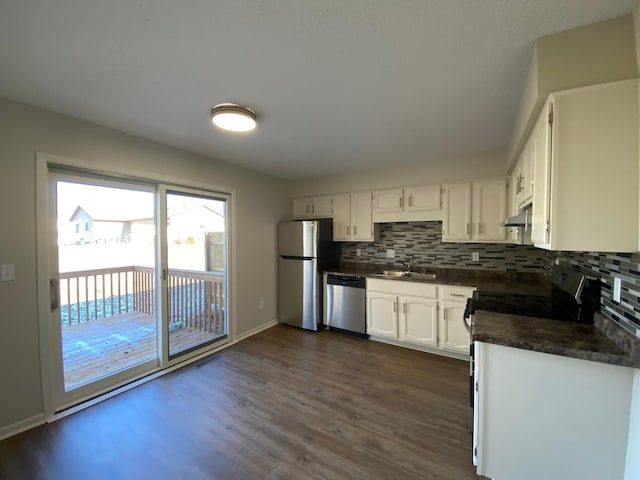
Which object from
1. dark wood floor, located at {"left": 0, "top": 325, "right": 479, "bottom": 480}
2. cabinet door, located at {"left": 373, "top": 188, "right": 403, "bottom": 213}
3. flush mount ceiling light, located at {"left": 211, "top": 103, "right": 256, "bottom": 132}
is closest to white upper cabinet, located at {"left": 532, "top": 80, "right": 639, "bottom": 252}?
dark wood floor, located at {"left": 0, "top": 325, "right": 479, "bottom": 480}

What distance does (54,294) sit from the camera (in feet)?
6.79

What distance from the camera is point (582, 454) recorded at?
4.00 feet

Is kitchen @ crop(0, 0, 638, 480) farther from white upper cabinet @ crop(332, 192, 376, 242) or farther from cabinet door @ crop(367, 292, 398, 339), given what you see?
cabinet door @ crop(367, 292, 398, 339)

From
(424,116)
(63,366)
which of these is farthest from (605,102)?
(63,366)

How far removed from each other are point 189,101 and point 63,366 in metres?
2.30

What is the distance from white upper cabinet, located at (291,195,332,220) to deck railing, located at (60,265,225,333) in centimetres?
160

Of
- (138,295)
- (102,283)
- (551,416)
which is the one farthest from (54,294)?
(551,416)

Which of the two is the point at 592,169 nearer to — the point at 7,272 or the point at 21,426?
the point at 7,272

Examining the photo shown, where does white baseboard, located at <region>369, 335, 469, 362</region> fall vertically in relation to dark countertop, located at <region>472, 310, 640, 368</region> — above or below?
below

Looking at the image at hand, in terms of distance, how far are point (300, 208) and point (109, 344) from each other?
292 centimetres

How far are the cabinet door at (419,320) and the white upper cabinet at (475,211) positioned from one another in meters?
0.83

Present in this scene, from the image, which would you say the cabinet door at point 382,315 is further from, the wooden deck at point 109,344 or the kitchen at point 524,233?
the wooden deck at point 109,344

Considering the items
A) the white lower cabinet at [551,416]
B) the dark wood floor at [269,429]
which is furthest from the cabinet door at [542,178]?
the dark wood floor at [269,429]

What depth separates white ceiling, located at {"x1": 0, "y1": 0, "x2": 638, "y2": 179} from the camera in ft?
3.64
